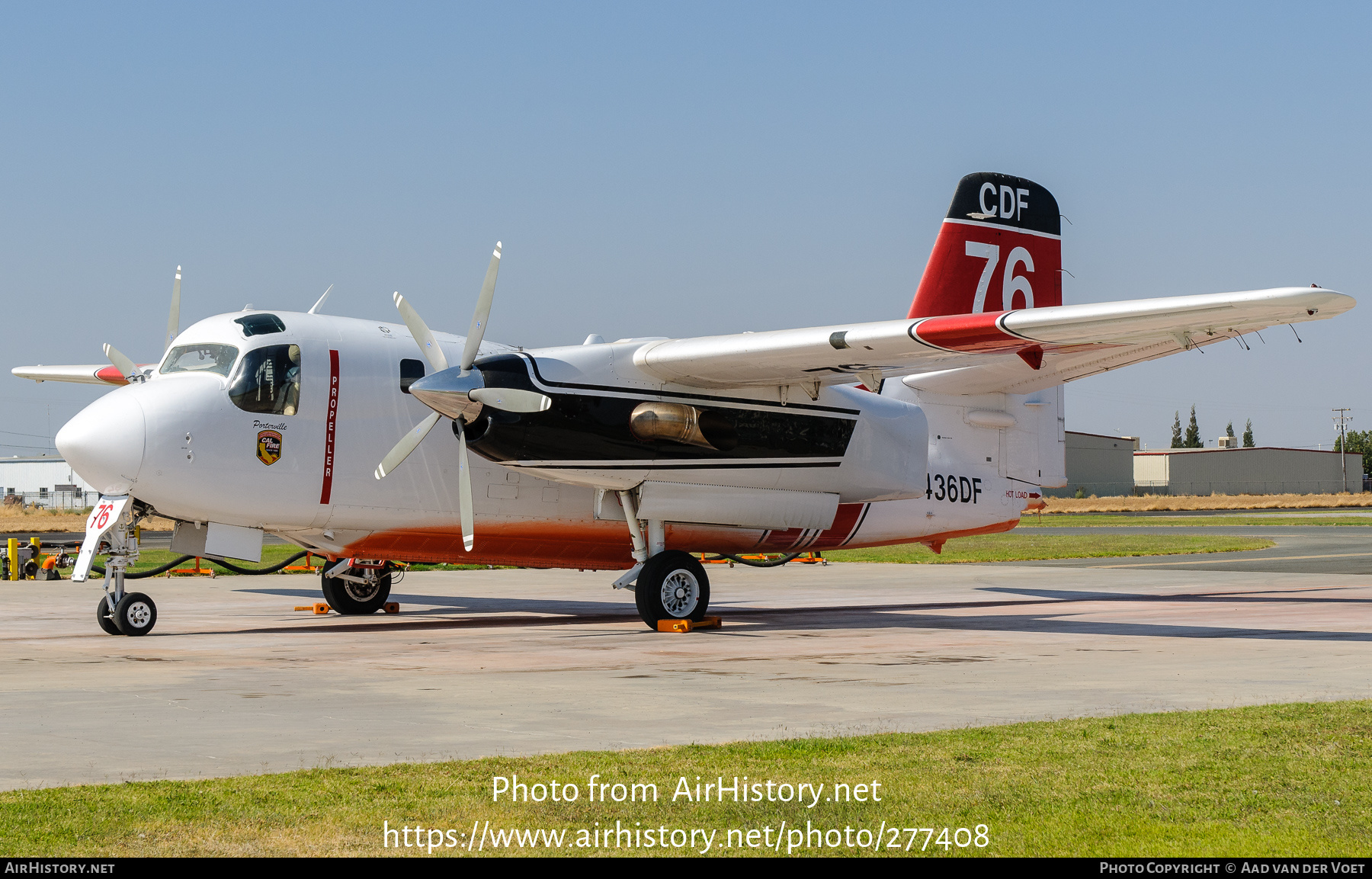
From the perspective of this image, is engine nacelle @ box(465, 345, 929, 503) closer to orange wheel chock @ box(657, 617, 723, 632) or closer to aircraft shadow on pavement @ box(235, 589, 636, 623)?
orange wheel chock @ box(657, 617, 723, 632)

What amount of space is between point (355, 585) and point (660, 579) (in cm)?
639

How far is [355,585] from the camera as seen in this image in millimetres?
22422

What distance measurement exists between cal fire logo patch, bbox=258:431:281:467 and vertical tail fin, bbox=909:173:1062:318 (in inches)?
463

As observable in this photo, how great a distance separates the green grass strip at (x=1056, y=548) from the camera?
42156 millimetres

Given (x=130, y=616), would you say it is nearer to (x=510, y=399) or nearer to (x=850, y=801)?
(x=510, y=399)

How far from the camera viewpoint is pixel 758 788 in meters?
7.26

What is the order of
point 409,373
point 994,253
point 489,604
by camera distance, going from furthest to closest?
point 489,604
point 994,253
point 409,373

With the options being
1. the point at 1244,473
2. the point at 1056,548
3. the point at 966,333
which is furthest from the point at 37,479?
the point at 966,333

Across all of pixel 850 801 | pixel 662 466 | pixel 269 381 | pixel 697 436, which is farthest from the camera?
pixel 697 436

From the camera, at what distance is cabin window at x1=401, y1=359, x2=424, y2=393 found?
62.2 feet

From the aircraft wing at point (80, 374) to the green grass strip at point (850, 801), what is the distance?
18.9 metres

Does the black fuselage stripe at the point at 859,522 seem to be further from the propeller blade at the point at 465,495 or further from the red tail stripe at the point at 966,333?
the propeller blade at the point at 465,495

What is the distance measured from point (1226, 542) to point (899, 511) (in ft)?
90.6

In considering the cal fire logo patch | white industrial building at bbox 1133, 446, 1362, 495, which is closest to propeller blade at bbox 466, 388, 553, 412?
the cal fire logo patch
